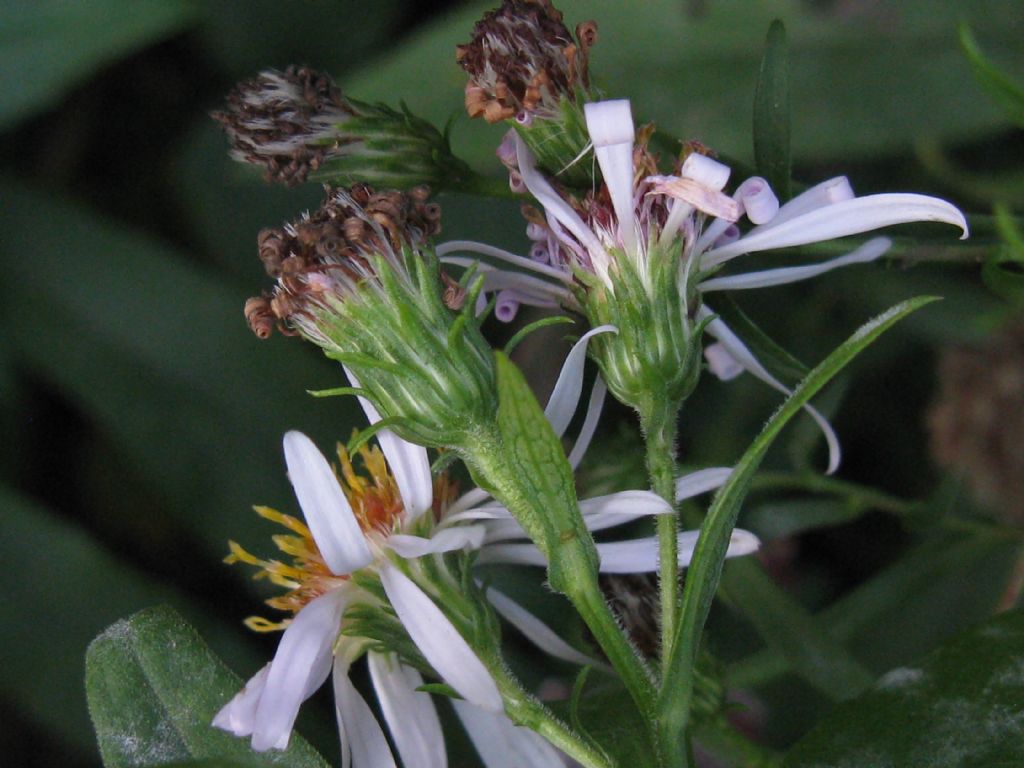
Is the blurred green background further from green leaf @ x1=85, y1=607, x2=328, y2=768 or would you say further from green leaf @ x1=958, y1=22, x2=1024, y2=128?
green leaf @ x1=85, y1=607, x2=328, y2=768

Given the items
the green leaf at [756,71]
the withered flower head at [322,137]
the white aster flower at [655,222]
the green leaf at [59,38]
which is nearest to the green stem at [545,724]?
the white aster flower at [655,222]

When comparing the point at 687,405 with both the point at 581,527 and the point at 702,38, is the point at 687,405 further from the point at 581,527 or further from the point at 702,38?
the point at 581,527

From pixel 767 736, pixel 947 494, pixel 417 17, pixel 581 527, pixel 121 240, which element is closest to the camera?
pixel 581 527

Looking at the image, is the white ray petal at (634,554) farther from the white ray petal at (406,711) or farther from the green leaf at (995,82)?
the green leaf at (995,82)

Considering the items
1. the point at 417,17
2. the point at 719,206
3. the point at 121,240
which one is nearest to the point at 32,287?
the point at 121,240

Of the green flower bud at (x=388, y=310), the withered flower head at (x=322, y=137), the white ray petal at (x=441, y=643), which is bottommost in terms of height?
the white ray petal at (x=441, y=643)
